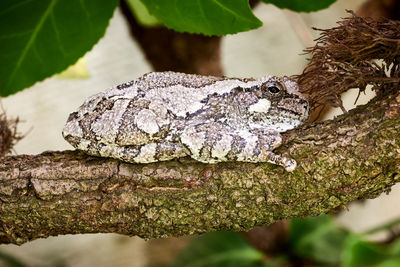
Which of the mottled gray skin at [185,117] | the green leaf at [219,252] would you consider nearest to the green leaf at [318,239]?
the green leaf at [219,252]

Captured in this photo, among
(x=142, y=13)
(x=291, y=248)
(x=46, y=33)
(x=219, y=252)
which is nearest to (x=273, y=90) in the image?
(x=142, y=13)

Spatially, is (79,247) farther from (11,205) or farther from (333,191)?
(333,191)

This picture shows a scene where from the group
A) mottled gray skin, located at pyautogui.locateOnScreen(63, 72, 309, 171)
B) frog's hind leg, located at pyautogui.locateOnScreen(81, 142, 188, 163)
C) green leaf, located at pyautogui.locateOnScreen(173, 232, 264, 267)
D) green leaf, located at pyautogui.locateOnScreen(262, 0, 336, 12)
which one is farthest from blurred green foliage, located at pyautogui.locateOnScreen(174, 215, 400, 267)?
green leaf, located at pyautogui.locateOnScreen(262, 0, 336, 12)

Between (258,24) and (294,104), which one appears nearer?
(258,24)

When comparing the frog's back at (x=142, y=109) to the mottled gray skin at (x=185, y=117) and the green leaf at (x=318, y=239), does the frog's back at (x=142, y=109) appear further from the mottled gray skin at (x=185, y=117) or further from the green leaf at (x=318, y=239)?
the green leaf at (x=318, y=239)

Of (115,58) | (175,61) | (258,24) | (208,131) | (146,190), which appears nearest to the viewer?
(258,24)

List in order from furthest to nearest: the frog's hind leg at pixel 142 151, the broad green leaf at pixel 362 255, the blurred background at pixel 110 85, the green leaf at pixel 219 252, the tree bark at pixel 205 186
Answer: the blurred background at pixel 110 85 < the green leaf at pixel 219 252 < the broad green leaf at pixel 362 255 < the frog's hind leg at pixel 142 151 < the tree bark at pixel 205 186

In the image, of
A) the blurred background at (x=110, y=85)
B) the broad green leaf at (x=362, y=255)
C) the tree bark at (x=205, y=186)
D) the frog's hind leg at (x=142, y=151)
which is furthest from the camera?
the blurred background at (x=110, y=85)

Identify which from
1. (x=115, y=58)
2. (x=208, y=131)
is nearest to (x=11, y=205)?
(x=208, y=131)
